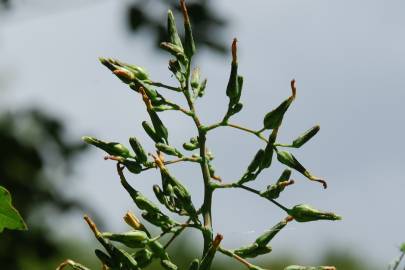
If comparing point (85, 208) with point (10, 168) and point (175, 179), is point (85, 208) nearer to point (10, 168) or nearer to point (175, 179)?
point (10, 168)

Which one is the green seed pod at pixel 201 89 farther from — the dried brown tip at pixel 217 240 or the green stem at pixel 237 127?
the dried brown tip at pixel 217 240

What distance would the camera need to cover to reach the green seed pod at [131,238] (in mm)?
2359

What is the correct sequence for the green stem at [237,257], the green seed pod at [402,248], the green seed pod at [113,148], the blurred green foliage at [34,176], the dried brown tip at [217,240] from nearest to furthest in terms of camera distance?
1. the dried brown tip at [217,240]
2. the green stem at [237,257]
3. the green seed pod at [113,148]
4. the green seed pod at [402,248]
5. the blurred green foliage at [34,176]

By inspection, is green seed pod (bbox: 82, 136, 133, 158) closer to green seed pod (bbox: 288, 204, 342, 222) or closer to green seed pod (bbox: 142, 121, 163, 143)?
green seed pod (bbox: 142, 121, 163, 143)

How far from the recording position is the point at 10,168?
7.76m

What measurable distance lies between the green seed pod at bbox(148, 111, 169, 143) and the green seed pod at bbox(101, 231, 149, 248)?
0.26m

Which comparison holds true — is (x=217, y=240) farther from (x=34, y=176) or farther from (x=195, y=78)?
(x=34, y=176)

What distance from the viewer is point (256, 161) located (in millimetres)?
2467

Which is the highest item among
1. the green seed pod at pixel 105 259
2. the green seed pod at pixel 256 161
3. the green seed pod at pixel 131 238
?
the green seed pod at pixel 256 161

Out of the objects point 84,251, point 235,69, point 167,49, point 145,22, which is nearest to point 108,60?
point 167,49

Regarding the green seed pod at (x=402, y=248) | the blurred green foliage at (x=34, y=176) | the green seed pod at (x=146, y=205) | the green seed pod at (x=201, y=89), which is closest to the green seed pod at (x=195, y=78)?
the green seed pod at (x=201, y=89)

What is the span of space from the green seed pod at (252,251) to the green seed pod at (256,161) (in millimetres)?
194

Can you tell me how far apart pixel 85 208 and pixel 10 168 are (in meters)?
0.79

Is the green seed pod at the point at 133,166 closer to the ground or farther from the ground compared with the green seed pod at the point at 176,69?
closer to the ground
